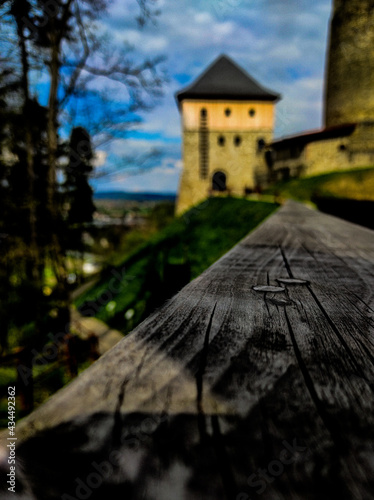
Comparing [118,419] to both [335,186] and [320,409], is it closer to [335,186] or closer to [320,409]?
[320,409]

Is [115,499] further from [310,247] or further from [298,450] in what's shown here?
[310,247]

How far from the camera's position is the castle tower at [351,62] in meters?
22.8

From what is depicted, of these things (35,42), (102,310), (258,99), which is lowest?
(102,310)

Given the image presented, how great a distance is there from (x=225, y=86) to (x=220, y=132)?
203 inches

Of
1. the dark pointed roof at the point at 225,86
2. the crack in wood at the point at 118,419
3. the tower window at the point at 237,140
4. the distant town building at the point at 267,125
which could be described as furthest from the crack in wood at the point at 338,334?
the tower window at the point at 237,140

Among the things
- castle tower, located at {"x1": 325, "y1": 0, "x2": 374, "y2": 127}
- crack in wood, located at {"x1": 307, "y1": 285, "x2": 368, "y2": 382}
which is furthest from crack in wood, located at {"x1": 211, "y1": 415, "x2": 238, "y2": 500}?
castle tower, located at {"x1": 325, "y1": 0, "x2": 374, "y2": 127}

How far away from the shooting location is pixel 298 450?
0.40m

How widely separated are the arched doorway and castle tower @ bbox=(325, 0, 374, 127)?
→ 11881 millimetres

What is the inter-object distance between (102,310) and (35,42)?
26.2 ft

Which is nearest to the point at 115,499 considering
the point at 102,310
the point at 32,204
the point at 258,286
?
the point at 258,286

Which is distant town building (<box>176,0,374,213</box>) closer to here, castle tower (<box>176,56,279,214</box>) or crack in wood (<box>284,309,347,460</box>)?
castle tower (<box>176,56,279,214</box>)

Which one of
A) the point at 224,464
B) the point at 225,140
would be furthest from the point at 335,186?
the point at 224,464

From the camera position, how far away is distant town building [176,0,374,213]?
76.1 feet

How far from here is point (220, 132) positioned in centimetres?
3291
